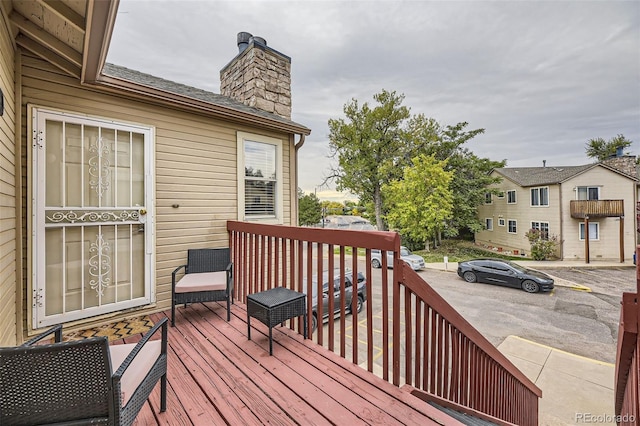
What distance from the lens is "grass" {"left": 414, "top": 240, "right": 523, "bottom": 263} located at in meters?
16.5

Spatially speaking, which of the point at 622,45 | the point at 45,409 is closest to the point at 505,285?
the point at 622,45

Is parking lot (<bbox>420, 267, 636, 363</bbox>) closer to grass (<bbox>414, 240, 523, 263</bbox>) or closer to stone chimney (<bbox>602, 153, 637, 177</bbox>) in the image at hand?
grass (<bbox>414, 240, 523, 263</bbox>)

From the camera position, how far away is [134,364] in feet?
4.66

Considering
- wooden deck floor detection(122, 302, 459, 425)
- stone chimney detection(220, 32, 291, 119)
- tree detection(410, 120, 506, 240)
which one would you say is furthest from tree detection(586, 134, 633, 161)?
wooden deck floor detection(122, 302, 459, 425)

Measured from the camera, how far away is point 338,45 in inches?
346

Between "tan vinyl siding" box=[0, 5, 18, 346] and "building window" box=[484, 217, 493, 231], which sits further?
"building window" box=[484, 217, 493, 231]

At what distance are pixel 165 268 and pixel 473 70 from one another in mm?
15469

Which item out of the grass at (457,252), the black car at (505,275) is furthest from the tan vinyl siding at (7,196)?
the grass at (457,252)

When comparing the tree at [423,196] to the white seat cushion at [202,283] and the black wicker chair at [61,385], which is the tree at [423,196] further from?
the black wicker chair at [61,385]

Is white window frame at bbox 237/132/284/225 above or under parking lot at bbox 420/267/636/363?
above

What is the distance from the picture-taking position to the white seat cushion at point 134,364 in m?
1.25

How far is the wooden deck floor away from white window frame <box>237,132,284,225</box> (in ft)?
7.44

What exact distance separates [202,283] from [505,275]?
1167 cm

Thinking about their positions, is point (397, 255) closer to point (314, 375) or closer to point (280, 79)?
point (314, 375)
